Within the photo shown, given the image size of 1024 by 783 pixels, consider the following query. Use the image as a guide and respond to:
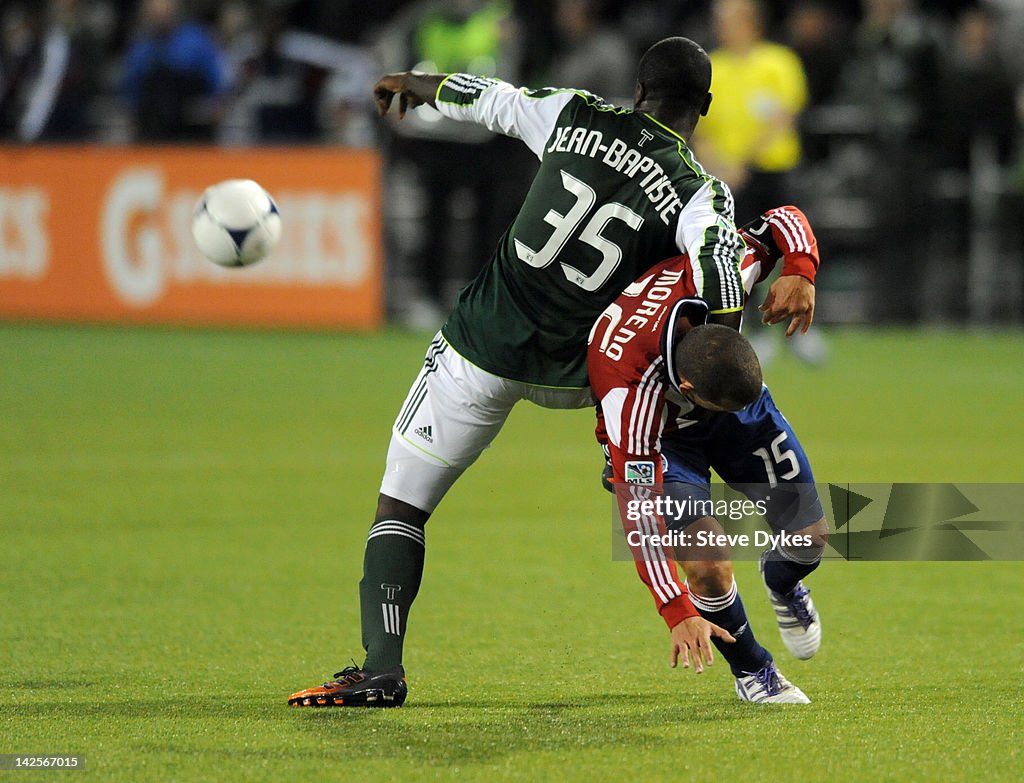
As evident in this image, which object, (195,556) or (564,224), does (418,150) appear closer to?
(195,556)

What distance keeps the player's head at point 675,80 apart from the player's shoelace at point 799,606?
1555mm

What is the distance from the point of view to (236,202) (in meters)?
6.82

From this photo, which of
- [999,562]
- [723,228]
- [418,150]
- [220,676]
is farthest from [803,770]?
[418,150]

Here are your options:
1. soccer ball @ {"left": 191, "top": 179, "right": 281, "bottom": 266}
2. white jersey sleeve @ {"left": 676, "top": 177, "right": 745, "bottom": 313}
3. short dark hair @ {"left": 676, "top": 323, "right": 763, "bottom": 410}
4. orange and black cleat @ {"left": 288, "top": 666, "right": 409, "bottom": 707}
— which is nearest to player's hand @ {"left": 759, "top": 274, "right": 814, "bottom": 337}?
white jersey sleeve @ {"left": 676, "top": 177, "right": 745, "bottom": 313}

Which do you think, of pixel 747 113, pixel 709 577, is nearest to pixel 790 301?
pixel 709 577

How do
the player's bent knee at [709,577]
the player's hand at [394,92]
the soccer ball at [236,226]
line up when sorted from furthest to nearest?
the soccer ball at [236,226] → the player's hand at [394,92] → the player's bent knee at [709,577]

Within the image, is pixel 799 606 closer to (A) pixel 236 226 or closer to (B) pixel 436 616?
(B) pixel 436 616

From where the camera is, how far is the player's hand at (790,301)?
5.14 m

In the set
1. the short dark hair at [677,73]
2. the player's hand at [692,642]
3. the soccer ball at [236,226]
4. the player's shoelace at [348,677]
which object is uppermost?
the short dark hair at [677,73]

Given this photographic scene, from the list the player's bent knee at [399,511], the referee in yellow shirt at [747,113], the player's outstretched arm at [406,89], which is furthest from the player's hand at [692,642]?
the referee in yellow shirt at [747,113]

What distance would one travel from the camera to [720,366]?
4684mm

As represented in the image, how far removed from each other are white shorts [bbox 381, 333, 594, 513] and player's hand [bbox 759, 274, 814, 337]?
603 millimetres

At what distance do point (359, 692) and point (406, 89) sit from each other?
6.23 feet

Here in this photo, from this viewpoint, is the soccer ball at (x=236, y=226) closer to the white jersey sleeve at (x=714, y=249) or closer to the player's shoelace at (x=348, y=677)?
the player's shoelace at (x=348, y=677)
